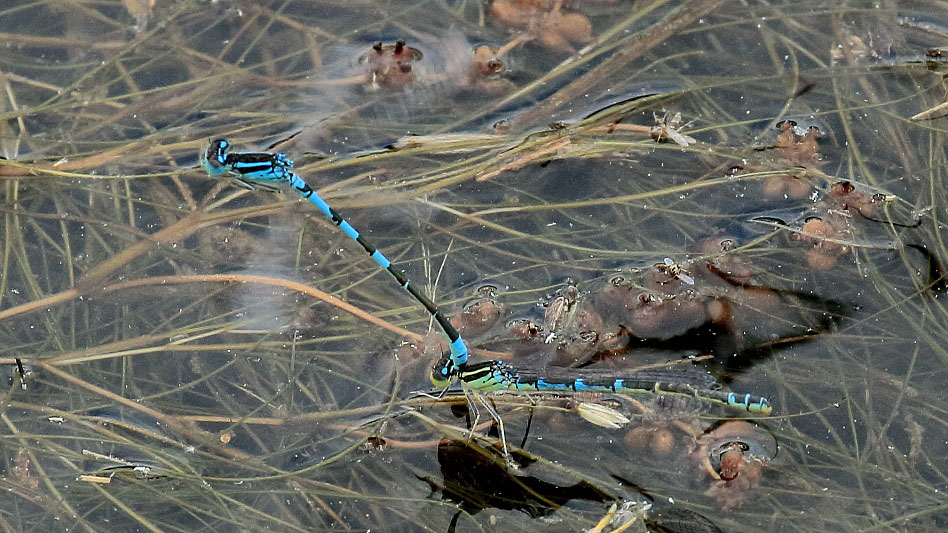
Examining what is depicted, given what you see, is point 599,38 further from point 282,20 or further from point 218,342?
point 218,342

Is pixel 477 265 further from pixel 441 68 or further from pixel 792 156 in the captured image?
pixel 792 156

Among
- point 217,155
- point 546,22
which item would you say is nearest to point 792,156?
point 546,22

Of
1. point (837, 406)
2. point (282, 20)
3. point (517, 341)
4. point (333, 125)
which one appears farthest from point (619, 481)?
point (282, 20)

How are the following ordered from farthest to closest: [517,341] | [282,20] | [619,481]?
[282,20], [517,341], [619,481]

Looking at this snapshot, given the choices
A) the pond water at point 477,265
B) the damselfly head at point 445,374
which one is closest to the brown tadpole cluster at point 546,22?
the pond water at point 477,265

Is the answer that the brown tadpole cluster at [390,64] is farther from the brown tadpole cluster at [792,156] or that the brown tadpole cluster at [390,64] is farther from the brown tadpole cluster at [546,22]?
the brown tadpole cluster at [792,156]

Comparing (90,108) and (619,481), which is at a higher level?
(90,108)

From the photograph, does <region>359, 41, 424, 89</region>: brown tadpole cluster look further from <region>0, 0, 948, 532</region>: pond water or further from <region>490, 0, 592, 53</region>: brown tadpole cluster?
<region>490, 0, 592, 53</region>: brown tadpole cluster
